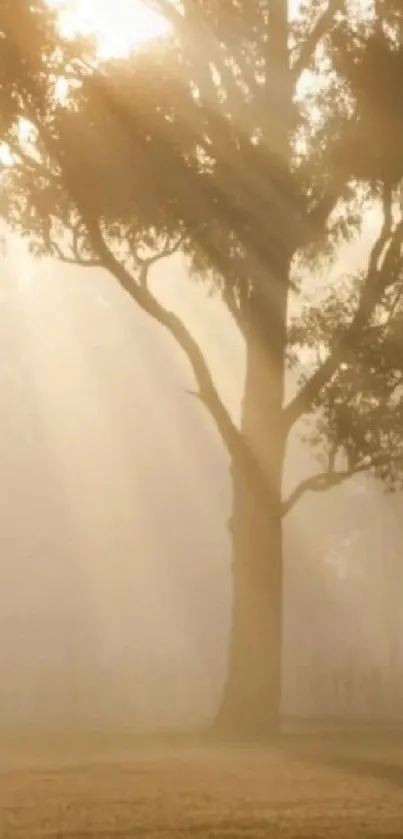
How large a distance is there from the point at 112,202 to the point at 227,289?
301cm

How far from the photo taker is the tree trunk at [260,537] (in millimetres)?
24406

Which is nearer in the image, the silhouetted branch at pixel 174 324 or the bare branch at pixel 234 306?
the silhouetted branch at pixel 174 324

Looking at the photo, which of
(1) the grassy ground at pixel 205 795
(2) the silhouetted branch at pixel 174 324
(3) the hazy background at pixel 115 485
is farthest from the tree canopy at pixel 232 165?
(3) the hazy background at pixel 115 485

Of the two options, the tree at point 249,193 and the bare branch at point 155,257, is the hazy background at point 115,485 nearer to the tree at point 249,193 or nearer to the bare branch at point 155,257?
the tree at point 249,193

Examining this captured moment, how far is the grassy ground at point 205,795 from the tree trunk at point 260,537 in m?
4.20

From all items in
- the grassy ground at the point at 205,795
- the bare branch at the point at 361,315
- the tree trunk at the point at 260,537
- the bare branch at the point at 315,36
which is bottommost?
the grassy ground at the point at 205,795

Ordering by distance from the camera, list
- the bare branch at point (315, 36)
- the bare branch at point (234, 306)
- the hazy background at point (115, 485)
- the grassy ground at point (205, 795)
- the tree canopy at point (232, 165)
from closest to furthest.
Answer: the grassy ground at point (205, 795)
the tree canopy at point (232, 165)
the bare branch at point (315, 36)
the bare branch at point (234, 306)
the hazy background at point (115, 485)

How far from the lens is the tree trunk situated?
2441 centimetres

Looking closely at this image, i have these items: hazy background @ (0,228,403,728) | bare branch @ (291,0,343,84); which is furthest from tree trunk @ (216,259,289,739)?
hazy background @ (0,228,403,728)

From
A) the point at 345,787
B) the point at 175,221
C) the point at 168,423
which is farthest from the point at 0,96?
the point at 168,423

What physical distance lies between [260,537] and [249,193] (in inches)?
213

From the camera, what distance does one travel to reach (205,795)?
1347cm

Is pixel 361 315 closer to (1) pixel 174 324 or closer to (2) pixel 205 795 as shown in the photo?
(1) pixel 174 324

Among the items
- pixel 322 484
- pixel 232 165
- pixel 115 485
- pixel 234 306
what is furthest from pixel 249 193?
pixel 115 485
